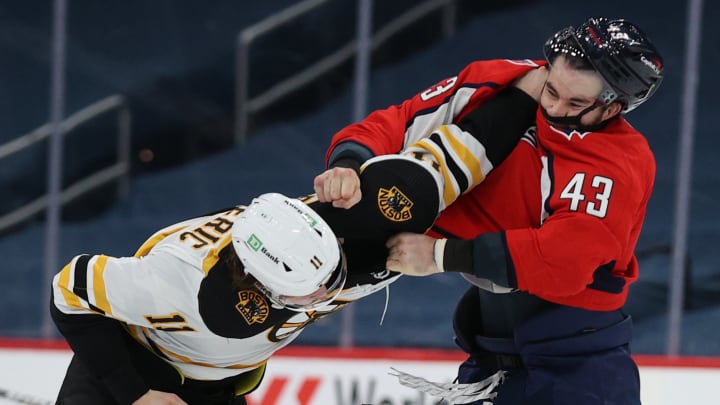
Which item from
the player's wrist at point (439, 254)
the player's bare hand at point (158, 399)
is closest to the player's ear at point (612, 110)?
the player's wrist at point (439, 254)

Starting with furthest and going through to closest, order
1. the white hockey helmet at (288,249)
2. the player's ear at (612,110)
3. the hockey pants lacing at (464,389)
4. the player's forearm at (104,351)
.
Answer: the hockey pants lacing at (464,389)
the player's forearm at (104,351)
the player's ear at (612,110)
the white hockey helmet at (288,249)

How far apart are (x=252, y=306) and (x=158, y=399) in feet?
0.99

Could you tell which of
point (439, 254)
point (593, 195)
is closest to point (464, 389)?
point (439, 254)

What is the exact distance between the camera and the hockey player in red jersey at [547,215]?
1.82 m

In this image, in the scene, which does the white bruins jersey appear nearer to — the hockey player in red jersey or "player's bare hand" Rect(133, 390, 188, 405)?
"player's bare hand" Rect(133, 390, 188, 405)

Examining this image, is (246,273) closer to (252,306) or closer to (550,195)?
(252,306)

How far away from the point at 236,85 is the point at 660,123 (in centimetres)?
207

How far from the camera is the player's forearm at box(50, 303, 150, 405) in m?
2.00

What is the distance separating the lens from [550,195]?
6.20 feet

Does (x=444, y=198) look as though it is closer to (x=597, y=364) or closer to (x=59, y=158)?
(x=597, y=364)

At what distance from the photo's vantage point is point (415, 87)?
16.3ft

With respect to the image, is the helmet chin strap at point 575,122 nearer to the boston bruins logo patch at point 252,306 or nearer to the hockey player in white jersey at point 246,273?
the hockey player in white jersey at point 246,273

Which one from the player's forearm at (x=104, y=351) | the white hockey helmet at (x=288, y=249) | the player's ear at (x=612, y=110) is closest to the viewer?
the white hockey helmet at (x=288, y=249)

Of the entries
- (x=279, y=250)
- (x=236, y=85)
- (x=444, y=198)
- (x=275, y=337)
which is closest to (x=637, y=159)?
(x=444, y=198)
